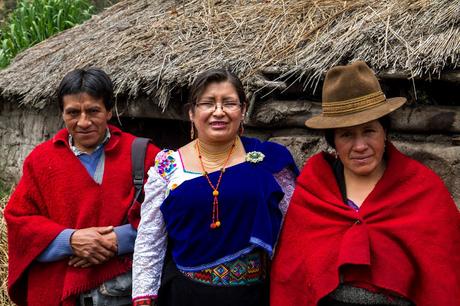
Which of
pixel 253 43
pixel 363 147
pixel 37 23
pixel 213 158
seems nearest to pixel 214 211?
pixel 213 158

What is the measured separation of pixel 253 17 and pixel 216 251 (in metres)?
2.34

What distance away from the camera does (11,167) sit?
662 centimetres

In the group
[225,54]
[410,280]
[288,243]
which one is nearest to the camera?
[410,280]

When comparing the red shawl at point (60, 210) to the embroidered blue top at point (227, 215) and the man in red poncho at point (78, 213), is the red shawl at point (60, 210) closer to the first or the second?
the man in red poncho at point (78, 213)

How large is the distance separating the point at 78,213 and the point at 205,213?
0.66 metres

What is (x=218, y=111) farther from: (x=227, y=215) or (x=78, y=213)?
(x=78, y=213)

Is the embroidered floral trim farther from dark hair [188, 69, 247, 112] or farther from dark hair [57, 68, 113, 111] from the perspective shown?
dark hair [57, 68, 113, 111]

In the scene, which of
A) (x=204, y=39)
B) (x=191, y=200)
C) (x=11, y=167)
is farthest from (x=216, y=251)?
(x=11, y=167)

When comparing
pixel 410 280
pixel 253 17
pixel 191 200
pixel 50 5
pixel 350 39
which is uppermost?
pixel 50 5

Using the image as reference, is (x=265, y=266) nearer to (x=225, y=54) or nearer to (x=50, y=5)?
(x=225, y=54)

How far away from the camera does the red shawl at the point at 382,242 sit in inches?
93.3

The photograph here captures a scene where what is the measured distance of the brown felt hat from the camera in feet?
8.32

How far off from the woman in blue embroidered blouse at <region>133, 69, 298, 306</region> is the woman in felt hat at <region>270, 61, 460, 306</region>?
0.12 meters

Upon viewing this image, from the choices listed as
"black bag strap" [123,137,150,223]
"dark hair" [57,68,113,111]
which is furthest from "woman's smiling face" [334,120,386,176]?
"dark hair" [57,68,113,111]
